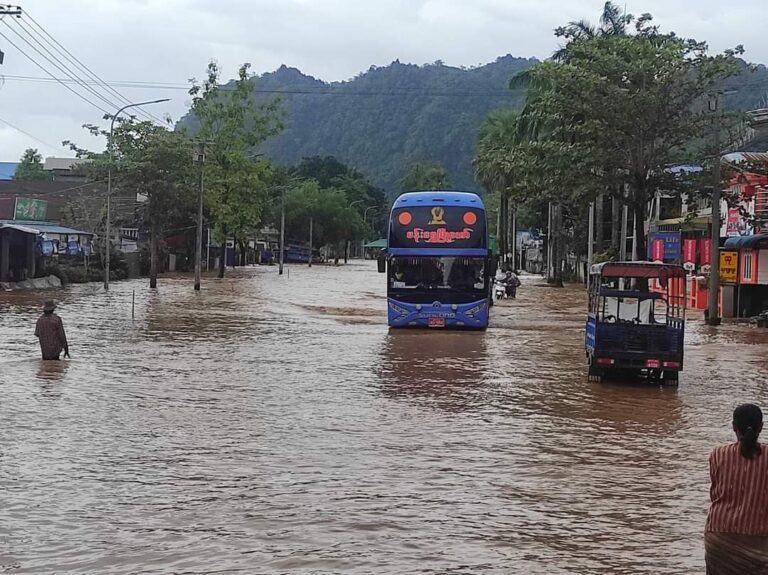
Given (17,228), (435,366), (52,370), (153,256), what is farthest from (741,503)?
(153,256)

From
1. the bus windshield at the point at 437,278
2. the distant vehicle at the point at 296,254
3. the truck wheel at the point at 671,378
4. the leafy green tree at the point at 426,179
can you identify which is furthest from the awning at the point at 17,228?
the leafy green tree at the point at 426,179

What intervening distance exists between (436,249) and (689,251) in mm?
21341

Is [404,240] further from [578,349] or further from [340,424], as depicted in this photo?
[340,424]

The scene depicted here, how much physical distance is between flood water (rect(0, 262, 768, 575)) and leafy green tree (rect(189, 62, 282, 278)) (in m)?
47.0

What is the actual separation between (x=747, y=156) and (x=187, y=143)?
98.9 ft

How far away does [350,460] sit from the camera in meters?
Answer: 11.4

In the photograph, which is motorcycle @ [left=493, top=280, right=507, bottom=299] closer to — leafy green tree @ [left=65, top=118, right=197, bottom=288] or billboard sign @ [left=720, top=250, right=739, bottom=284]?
A: billboard sign @ [left=720, top=250, right=739, bottom=284]

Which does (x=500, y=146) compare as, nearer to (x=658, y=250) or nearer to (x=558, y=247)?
(x=558, y=247)

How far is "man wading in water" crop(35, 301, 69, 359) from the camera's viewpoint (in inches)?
779

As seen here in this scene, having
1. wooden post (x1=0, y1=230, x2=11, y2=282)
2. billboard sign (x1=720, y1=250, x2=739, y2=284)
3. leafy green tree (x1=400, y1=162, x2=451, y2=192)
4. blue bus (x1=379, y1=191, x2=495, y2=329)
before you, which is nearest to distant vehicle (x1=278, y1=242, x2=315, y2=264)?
leafy green tree (x1=400, y1=162, x2=451, y2=192)

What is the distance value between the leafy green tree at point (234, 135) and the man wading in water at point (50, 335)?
49.3 meters

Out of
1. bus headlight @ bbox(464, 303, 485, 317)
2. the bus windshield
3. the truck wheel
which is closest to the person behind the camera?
the truck wheel

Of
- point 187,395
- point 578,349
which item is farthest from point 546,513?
point 578,349

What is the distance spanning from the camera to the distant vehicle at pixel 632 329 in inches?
714
